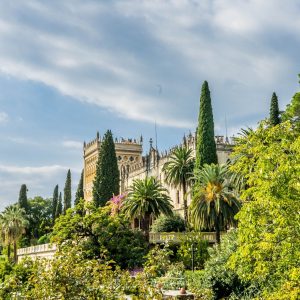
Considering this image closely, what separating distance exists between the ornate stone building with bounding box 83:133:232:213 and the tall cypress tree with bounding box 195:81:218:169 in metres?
6.66

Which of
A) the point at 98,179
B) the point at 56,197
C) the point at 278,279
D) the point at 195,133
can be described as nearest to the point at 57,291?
the point at 278,279

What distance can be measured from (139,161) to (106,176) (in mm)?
20249

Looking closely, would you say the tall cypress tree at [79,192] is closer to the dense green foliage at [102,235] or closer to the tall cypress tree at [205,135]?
the tall cypress tree at [205,135]

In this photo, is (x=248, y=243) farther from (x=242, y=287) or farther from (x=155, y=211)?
(x=155, y=211)

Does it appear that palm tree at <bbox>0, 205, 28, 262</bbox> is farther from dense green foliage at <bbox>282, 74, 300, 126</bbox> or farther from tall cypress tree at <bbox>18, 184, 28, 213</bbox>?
dense green foliage at <bbox>282, 74, 300, 126</bbox>

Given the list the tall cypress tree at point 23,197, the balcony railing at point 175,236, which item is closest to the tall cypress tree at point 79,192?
the tall cypress tree at point 23,197

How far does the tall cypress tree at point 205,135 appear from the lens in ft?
141

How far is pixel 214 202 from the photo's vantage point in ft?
118

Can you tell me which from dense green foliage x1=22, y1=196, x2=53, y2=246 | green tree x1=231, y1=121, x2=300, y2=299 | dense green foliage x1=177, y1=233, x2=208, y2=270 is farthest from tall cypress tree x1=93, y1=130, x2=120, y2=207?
green tree x1=231, y1=121, x2=300, y2=299

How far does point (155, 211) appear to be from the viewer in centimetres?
4084

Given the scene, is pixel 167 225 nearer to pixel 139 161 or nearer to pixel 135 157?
pixel 139 161

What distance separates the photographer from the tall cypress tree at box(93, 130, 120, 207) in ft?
183

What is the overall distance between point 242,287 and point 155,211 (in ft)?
60.7

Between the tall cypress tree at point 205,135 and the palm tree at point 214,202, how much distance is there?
522 centimetres
